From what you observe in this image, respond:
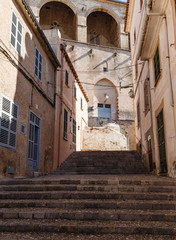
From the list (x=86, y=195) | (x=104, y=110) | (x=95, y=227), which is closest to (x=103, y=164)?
(x=86, y=195)

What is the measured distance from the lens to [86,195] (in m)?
5.78

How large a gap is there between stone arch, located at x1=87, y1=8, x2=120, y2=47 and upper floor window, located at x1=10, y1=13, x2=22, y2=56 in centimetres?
2512

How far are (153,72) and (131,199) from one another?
609 centimetres

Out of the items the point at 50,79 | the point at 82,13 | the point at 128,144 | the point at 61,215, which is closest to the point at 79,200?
the point at 61,215

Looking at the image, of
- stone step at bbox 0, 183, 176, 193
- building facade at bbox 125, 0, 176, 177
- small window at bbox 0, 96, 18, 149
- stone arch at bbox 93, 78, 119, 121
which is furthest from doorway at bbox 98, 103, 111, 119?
stone step at bbox 0, 183, 176, 193

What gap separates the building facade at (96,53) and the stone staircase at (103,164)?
550 inches

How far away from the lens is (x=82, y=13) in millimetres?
30625

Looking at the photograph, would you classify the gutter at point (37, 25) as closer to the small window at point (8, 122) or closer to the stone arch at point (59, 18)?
A: the small window at point (8, 122)

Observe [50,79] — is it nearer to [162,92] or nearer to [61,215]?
[162,92]

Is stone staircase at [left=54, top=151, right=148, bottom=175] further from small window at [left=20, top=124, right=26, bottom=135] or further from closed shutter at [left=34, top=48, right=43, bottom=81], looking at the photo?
closed shutter at [left=34, top=48, right=43, bottom=81]

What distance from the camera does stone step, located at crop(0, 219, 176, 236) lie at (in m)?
4.15

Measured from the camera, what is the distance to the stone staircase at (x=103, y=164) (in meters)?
11.6

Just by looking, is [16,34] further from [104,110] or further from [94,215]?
[104,110]

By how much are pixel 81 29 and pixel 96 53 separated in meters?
3.32
